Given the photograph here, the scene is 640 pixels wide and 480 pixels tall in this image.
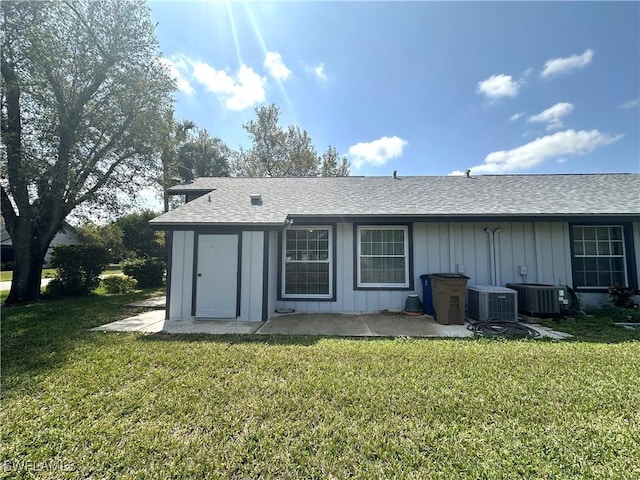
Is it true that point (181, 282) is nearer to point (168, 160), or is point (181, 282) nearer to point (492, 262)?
point (492, 262)

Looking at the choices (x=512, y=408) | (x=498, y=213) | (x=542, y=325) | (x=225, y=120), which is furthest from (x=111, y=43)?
(x=542, y=325)

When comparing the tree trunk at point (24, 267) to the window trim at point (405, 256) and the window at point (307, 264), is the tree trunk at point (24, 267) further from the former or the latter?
the window trim at point (405, 256)

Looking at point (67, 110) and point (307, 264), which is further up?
point (67, 110)

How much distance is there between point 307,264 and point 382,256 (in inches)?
85.3

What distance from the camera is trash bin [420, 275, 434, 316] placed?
708 centimetres

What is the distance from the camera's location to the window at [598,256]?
7.57 metres

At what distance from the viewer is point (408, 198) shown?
8.45 meters

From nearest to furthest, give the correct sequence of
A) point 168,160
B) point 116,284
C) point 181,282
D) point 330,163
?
point 181,282 < point 116,284 < point 168,160 < point 330,163

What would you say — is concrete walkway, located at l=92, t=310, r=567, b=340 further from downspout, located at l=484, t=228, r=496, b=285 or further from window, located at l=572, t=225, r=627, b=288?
window, located at l=572, t=225, r=627, b=288

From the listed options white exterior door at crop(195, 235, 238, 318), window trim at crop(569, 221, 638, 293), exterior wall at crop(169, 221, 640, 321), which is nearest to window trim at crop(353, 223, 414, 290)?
exterior wall at crop(169, 221, 640, 321)

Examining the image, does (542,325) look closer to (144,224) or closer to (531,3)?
(531,3)

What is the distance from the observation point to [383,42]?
1006cm

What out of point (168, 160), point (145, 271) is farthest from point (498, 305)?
point (168, 160)

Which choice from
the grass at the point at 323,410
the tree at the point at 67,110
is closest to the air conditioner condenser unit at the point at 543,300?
the grass at the point at 323,410
